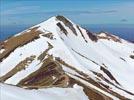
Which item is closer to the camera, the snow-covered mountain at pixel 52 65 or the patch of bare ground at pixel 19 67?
the snow-covered mountain at pixel 52 65

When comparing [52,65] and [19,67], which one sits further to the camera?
[19,67]

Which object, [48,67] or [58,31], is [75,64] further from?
[58,31]

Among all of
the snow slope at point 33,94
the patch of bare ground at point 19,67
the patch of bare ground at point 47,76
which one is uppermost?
the patch of bare ground at point 19,67

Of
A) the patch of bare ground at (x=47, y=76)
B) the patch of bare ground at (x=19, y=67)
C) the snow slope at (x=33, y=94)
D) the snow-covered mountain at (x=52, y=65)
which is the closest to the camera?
the snow slope at (x=33, y=94)

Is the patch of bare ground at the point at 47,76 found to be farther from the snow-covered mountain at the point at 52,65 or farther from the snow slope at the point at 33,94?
the snow slope at the point at 33,94

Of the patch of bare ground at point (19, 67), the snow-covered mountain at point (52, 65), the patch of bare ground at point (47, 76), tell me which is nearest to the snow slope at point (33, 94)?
the snow-covered mountain at point (52, 65)

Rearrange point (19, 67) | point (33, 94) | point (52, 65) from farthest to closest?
point (19, 67), point (52, 65), point (33, 94)

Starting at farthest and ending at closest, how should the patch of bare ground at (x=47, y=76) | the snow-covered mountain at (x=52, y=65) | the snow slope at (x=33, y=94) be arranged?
the snow-covered mountain at (x=52, y=65) < the patch of bare ground at (x=47, y=76) < the snow slope at (x=33, y=94)

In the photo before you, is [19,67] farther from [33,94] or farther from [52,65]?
[33,94]

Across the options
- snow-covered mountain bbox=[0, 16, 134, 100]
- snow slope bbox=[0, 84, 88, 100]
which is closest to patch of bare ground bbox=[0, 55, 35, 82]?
snow-covered mountain bbox=[0, 16, 134, 100]

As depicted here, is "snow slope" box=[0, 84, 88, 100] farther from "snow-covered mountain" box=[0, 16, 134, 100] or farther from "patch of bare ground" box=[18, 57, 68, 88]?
"patch of bare ground" box=[18, 57, 68, 88]

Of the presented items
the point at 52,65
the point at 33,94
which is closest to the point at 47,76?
the point at 52,65

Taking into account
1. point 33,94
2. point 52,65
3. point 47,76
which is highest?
point 52,65
